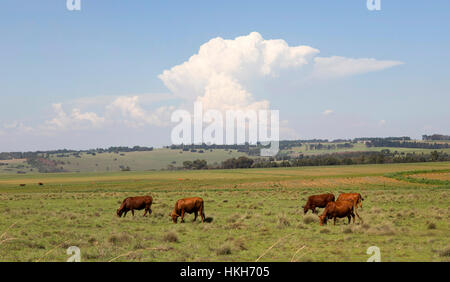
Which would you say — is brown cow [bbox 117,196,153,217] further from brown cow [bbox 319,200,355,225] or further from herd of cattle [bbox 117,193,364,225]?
brown cow [bbox 319,200,355,225]

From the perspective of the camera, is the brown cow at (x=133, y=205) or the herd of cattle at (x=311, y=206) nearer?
the herd of cattle at (x=311, y=206)

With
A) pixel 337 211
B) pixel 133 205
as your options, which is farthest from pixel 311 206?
pixel 133 205

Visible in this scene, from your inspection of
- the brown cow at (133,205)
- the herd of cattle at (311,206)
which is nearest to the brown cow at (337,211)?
the herd of cattle at (311,206)

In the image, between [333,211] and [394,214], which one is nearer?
[333,211]

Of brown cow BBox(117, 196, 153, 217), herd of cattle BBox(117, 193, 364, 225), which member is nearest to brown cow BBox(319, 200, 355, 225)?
herd of cattle BBox(117, 193, 364, 225)

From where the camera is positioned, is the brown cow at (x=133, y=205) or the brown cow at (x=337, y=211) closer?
the brown cow at (x=337, y=211)

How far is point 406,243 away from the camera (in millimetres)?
15688

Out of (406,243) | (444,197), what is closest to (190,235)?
(406,243)

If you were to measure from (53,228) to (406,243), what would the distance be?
717 inches

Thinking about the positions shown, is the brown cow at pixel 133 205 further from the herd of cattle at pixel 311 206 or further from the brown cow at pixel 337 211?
the brown cow at pixel 337 211

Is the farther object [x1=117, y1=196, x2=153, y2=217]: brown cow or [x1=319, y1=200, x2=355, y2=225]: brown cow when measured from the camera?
[x1=117, y1=196, x2=153, y2=217]: brown cow
